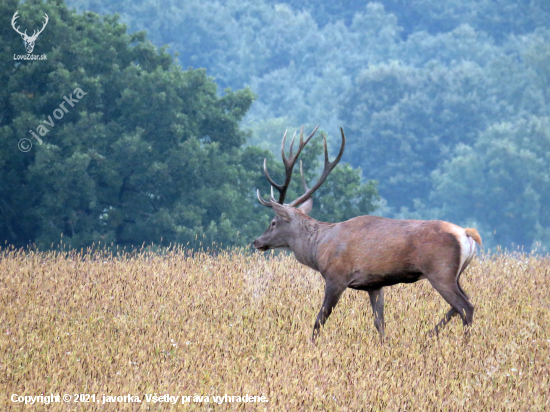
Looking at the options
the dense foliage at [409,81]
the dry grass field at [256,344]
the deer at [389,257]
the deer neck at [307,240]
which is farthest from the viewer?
the dense foliage at [409,81]

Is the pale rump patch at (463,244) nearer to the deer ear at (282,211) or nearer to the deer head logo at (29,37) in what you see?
the deer ear at (282,211)

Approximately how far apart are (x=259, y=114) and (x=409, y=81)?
1195 centimetres

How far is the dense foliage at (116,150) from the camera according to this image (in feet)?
67.3

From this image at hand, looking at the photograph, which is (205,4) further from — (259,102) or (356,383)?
(356,383)

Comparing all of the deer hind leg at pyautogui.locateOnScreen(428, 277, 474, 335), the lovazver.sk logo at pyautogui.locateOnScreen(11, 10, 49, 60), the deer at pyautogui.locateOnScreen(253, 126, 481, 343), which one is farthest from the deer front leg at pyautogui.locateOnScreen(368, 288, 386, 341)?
the lovazver.sk logo at pyautogui.locateOnScreen(11, 10, 49, 60)

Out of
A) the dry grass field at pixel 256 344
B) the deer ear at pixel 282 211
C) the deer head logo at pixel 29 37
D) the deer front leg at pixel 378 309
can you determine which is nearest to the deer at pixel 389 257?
the deer front leg at pixel 378 309

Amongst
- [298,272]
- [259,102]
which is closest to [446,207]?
[259,102]

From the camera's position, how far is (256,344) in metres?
5.58

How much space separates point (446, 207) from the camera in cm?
4188

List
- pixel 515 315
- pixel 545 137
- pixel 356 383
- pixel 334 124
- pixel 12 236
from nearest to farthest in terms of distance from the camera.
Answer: pixel 356 383, pixel 515 315, pixel 12 236, pixel 545 137, pixel 334 124

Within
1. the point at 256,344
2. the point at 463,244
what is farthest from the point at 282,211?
the point at 463,244

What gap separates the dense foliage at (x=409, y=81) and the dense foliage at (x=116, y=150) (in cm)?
1784

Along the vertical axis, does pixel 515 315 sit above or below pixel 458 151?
above

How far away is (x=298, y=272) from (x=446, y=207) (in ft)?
114
